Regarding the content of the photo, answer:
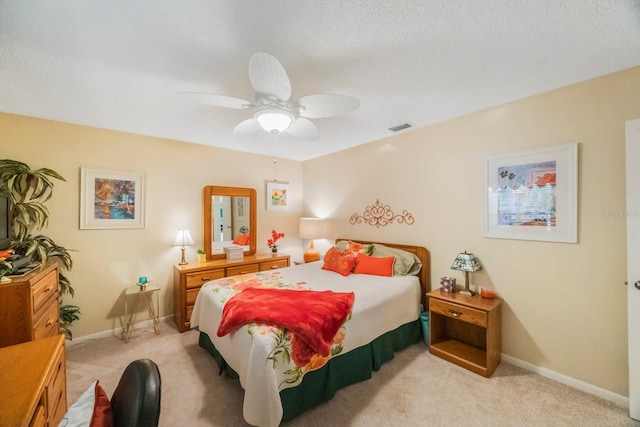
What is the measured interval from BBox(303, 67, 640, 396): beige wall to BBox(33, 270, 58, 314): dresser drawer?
3.45 m

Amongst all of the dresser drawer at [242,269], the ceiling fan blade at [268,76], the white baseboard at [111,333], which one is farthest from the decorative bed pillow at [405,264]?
the white baseboard at [111,333]

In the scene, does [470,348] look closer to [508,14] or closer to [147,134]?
[508,14]

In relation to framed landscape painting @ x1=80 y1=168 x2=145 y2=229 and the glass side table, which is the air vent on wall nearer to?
framed landscape painting @ x1=80 y1=168 x2=145 y2=229

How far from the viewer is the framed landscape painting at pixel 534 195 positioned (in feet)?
6.83

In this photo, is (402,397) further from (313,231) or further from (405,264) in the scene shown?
(313,231)

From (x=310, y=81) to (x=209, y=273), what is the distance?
Result: 263 centimetres

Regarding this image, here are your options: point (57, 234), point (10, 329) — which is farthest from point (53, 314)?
point (57, 234)

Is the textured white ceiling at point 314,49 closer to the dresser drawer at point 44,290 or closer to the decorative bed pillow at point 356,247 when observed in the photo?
the dresser drawer at point 44,290

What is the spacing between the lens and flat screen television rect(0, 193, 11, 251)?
2.03 meters

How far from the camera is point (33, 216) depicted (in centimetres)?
256

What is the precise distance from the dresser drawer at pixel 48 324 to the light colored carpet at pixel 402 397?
444mm

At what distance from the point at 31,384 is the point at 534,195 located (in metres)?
3.37

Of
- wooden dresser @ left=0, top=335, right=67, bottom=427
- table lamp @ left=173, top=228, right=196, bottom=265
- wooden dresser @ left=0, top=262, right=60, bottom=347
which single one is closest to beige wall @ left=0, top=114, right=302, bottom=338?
table lamp @ left=173, top=228, right=196, bottom=265

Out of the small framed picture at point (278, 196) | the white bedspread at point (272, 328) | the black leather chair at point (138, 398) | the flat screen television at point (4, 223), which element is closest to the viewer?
the black leather chair at point (138, 398)
